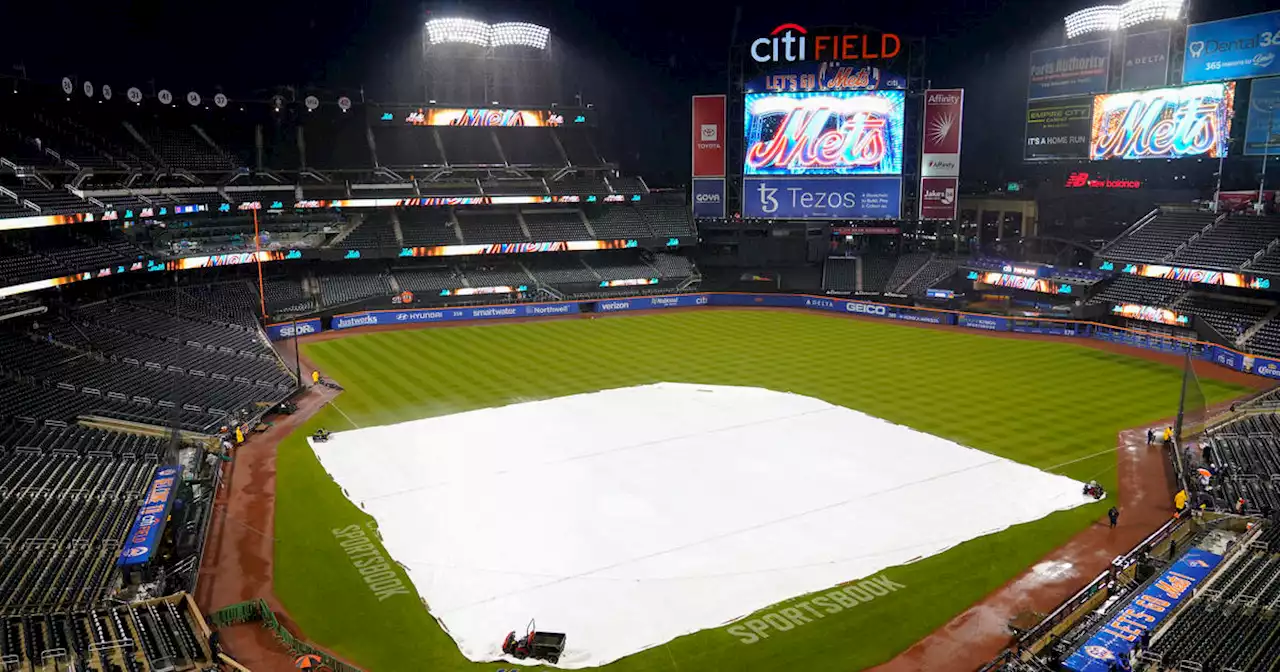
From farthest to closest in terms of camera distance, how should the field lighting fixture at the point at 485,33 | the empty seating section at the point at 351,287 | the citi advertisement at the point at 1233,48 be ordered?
the field lighting fixture at the point at 485,33
the empty seating section at the point at 351,287
the citi advertisement at the point at 1233,48

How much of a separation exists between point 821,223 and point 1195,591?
5043cm

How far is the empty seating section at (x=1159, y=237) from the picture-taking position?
50.5 meters

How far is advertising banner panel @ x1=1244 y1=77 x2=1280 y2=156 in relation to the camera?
45.7m

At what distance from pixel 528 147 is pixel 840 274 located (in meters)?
28.1

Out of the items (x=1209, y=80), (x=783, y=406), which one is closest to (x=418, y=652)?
(x=783, y=406)

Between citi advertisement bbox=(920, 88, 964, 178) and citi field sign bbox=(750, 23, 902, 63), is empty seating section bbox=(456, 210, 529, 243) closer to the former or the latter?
citi field sign bbox=(750, 23, 902, 63)

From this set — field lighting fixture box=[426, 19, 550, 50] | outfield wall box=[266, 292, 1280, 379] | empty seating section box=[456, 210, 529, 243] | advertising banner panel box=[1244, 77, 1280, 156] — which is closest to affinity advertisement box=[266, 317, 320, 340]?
outfield wall box=[266, 292, 1280, 379]

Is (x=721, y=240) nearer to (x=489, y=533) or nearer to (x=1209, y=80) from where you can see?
(x=1209, y=80)

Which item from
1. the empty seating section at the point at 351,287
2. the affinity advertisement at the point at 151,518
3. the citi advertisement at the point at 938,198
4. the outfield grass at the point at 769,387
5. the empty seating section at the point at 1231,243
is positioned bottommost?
the outfield grass at the point at 769,387

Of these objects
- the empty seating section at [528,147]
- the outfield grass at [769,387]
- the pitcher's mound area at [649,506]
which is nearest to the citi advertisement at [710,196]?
the outfield grass at [769,387]

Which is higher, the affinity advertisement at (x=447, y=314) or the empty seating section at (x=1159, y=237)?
the empty seating section at (x=1159, y=237)

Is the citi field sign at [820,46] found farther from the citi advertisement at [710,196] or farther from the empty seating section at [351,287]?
the empty seating section at [351,287]

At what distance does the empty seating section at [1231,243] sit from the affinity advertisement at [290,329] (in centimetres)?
5142

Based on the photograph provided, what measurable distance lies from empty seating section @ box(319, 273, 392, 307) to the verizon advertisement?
24.2m
